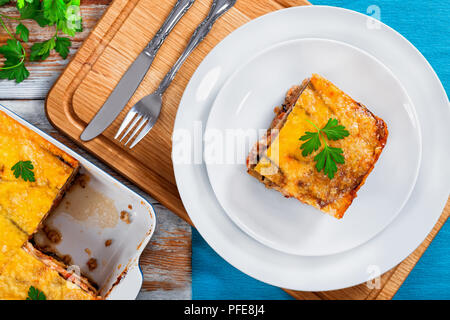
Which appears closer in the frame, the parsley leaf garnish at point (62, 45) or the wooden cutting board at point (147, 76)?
the wooden cutting board at point (147, 76)

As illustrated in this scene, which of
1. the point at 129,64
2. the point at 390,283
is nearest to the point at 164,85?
the point at 129,64

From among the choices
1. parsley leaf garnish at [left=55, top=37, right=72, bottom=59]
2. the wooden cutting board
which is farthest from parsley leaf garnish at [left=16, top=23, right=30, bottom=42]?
the wooden cutting board

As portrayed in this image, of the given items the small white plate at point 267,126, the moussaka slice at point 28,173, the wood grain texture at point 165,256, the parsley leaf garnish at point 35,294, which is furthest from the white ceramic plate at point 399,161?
the parsley leaf garnish at point 35,294

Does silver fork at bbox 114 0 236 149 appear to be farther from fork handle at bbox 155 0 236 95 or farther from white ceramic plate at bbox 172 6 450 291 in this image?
white ceramic plate at bbox 172 6 450 291

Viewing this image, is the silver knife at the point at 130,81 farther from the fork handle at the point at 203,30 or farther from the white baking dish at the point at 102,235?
the white baking dish at the point at 102,235

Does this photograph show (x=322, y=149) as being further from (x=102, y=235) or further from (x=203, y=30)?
(x=102, y=235)

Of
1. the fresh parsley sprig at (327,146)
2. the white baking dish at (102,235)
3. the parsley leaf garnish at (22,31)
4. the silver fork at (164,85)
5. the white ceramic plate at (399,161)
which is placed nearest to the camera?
the fresh parsley sprig at (327,146)

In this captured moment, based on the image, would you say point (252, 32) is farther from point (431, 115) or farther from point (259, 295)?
point (259, 295)

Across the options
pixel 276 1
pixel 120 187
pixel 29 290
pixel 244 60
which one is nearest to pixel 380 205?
pixel 244 60
